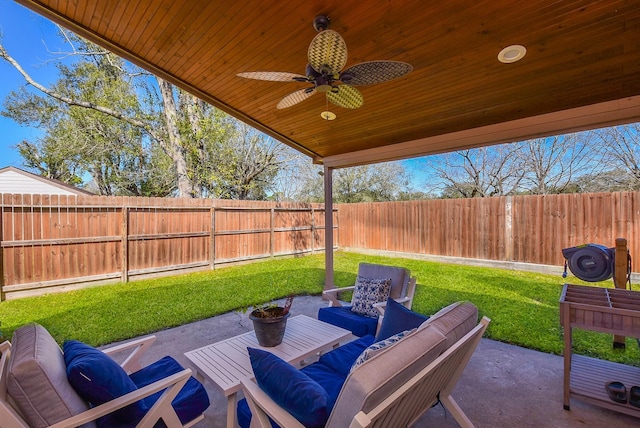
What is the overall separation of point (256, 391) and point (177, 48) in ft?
9.20

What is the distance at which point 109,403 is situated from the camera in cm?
133

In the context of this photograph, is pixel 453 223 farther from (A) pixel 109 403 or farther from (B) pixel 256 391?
(A) pixel 109 403

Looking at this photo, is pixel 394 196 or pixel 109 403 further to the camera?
pixel 394 196

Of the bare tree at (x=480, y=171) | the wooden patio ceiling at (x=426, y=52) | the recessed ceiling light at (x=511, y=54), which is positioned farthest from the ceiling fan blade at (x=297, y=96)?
the bare tree at (x=480, y=171)

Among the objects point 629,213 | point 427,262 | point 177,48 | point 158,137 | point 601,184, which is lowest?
point 427,262

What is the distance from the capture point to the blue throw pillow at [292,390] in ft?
3.95

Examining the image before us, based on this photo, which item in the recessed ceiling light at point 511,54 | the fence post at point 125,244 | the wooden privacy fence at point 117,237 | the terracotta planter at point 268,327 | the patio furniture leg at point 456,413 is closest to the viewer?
the patio furniture leg at point 456,413

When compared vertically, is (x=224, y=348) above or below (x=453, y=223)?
below

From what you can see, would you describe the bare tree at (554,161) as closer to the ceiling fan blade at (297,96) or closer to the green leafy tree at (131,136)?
the green leafy tree at (131,136)

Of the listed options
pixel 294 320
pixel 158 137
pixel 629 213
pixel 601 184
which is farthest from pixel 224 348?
pixel 601 184

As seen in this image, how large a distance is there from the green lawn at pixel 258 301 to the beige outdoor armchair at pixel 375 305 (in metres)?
1.16

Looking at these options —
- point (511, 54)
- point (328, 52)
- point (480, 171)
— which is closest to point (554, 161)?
point (480, 171)

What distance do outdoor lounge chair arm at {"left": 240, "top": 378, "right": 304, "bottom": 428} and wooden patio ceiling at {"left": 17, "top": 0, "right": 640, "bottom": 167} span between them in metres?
2.34

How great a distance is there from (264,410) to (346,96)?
2101 mm
